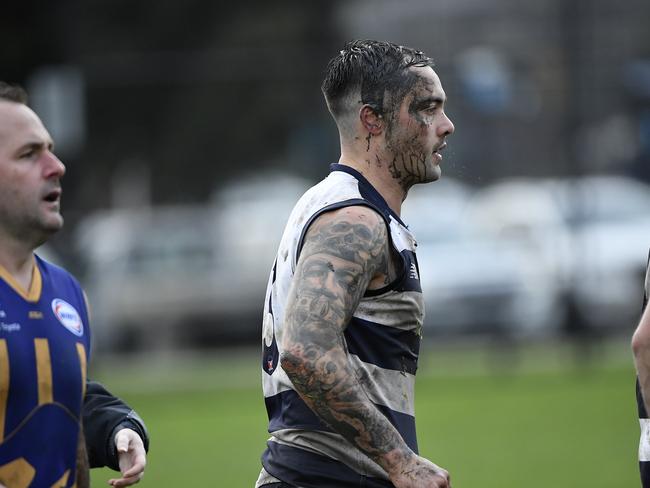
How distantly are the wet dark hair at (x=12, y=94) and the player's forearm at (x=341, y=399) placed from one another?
144 cm

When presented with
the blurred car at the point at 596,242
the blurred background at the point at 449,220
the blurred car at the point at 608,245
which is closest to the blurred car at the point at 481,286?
the blurred background at the point at 449,220

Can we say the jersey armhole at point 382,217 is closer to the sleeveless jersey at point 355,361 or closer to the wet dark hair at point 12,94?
the sleeveless jersey at point 355,361

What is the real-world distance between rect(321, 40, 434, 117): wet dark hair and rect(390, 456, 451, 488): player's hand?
1181 mm

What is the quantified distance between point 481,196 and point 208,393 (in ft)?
33.3

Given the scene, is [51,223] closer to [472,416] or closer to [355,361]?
[355,361]

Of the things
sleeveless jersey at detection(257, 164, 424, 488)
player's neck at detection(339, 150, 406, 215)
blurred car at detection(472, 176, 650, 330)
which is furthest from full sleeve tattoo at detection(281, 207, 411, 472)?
blurred car at detection(472, 176, 650, 330)

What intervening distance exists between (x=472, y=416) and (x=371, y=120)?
1053 centimetres

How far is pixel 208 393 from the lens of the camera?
57.3ft

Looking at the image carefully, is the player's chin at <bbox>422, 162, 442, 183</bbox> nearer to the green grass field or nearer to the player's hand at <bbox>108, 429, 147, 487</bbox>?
the player's hand at <bbox>108, 429, 147, 487</bbox>

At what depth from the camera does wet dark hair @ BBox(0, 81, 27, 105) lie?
460 cm

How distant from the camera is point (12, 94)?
182 inches

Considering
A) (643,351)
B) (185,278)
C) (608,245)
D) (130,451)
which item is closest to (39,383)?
(130,451)

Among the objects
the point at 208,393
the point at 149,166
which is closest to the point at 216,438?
the point at 208,393

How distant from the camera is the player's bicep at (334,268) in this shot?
397cm
